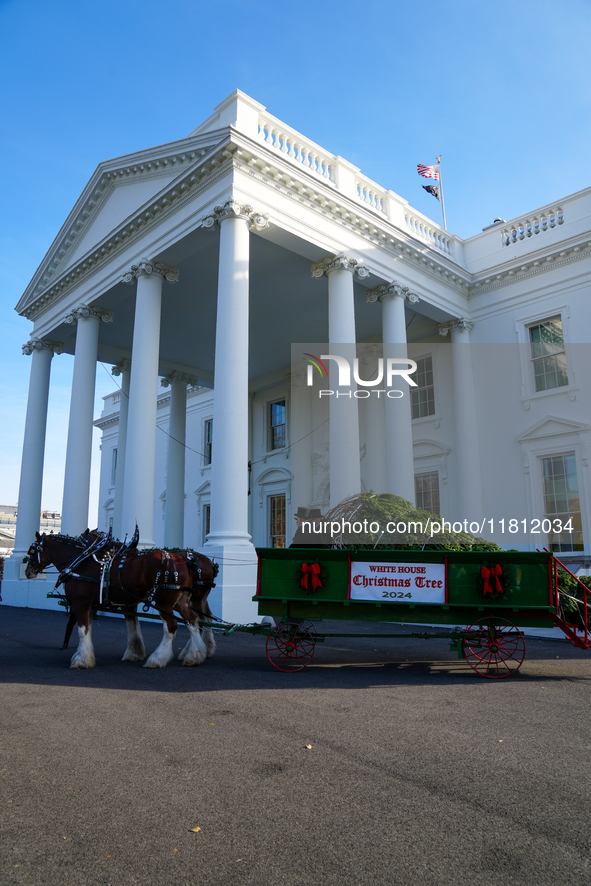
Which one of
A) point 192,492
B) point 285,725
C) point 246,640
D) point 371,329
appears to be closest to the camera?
point 285,725

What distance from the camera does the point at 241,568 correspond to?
1218 cm

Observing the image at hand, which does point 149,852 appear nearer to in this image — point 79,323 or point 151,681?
point 151,681

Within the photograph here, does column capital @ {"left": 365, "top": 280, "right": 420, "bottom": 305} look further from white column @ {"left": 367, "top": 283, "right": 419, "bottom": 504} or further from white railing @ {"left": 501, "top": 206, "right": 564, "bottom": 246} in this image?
white railing @ {"left": 501, "top": 206, "right": 564, "bottom": 246}

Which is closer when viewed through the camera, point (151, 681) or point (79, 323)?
point (151, 681)

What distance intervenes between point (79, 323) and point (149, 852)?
18827mm

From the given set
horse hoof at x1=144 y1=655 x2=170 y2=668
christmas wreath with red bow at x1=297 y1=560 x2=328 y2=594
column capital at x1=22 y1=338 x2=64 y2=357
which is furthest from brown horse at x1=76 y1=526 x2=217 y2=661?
column capital at x1=22 y1=338 x2=64 y2=357

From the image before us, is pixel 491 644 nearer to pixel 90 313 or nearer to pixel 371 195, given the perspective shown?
pixel 371 195

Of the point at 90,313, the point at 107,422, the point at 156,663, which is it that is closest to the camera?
the point at 156,663

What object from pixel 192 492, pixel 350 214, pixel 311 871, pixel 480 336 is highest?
pixel 350 214

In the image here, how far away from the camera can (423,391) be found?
20.8 meters

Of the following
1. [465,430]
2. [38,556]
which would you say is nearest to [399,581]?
[38,556]

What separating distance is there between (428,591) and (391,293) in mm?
12085

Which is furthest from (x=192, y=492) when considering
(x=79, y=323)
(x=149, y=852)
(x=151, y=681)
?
(x=149, y=852)

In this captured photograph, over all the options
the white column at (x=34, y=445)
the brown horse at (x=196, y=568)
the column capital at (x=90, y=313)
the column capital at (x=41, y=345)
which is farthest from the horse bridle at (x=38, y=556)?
the column capital at (x=41, y=345)
